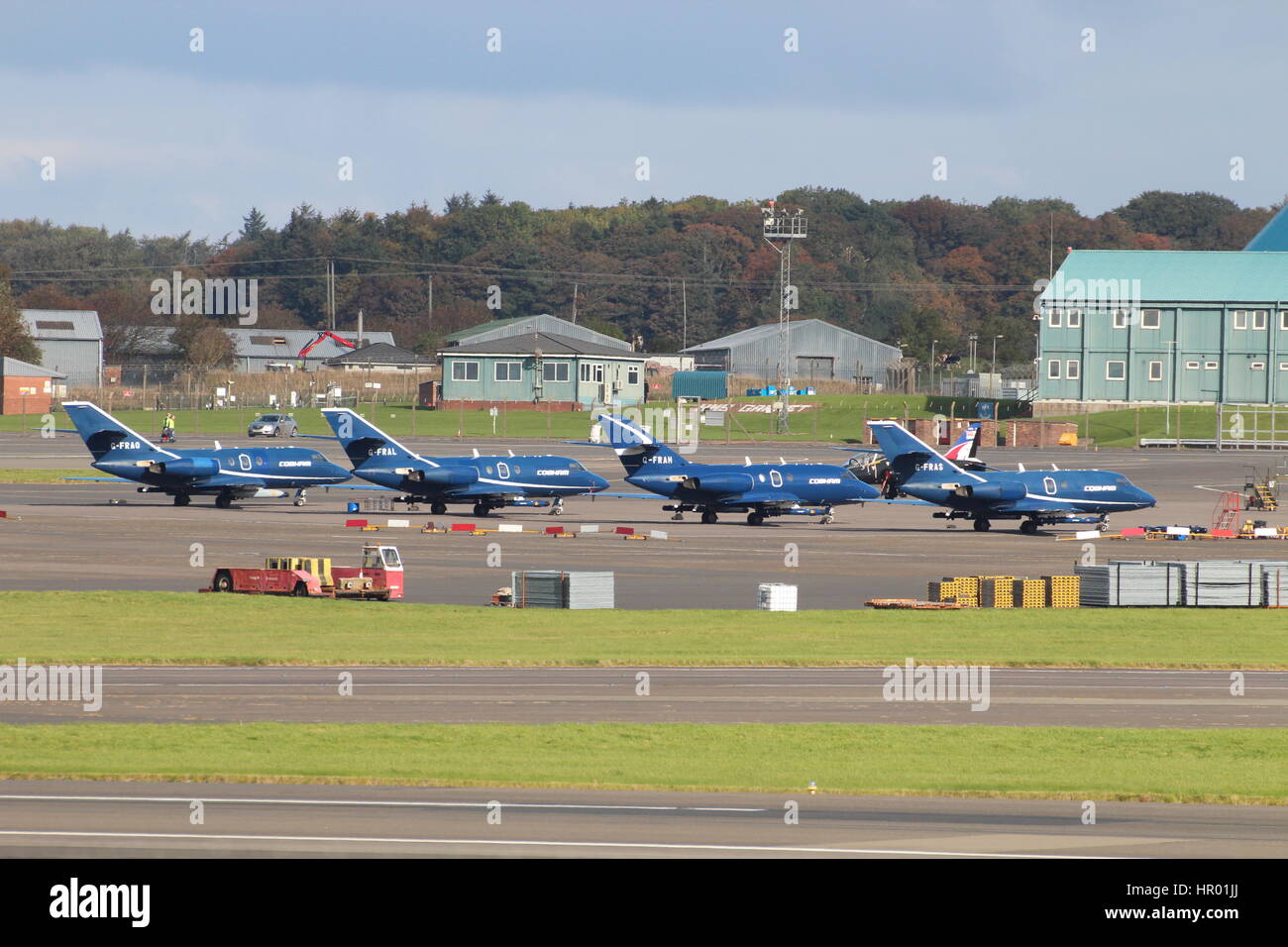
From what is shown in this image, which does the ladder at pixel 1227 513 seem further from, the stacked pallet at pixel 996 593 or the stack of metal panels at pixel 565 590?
the stack of metal panels at pixel 565 590

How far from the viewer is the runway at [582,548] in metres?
52.5

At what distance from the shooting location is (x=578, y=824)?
813 inches

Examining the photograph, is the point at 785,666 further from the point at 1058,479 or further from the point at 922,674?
the point at 1058,479

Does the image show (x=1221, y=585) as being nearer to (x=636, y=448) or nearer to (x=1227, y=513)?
(x=636, y=448)

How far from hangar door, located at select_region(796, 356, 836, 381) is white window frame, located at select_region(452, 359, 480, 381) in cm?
4339

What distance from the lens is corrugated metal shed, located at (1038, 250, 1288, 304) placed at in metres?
139

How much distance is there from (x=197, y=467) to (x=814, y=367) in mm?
114021

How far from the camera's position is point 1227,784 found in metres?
24.0

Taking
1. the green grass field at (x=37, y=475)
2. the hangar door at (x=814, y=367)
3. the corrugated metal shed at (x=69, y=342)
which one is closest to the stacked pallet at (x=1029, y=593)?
the green grass field at (x=37, y=475)

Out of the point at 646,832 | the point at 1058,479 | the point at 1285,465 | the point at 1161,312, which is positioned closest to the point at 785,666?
the point at 646,832

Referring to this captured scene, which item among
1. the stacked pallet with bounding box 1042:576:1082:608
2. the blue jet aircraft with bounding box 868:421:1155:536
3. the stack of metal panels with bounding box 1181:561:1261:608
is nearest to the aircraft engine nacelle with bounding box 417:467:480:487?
the blue jet aircraft with bounding box 868:421:1155:536

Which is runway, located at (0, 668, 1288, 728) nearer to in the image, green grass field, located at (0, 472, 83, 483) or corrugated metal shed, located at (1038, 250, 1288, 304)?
green grass field, located at (0, 472, 83, 483)

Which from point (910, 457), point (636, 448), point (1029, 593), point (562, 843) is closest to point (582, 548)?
point (636, 448)

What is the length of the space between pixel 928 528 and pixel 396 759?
54197 millimetres
